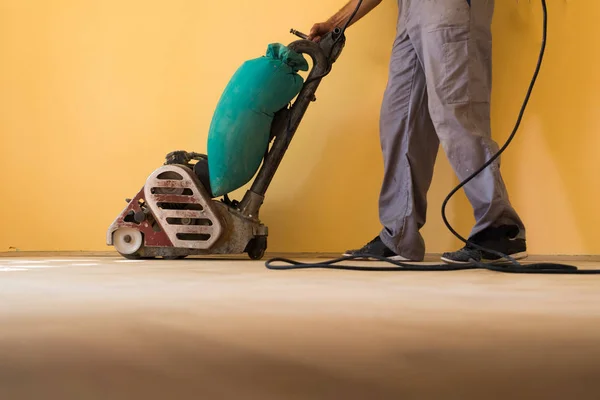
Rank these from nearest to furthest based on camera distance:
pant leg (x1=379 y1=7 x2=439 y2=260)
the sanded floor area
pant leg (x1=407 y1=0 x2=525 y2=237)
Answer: the sanded floor area → pant leg (x1=407 y1=0 x2=525 y2=237) → pant leg (x1=379 y1=7 x2=439 y2=260)

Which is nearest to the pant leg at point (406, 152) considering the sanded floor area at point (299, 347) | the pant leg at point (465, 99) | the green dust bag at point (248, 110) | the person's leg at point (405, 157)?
the person's leg at point (405, 157)

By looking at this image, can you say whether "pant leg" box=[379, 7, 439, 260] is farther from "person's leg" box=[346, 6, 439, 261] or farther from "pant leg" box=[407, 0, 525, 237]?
"pant leg" box=[407, 0, 525, 237]

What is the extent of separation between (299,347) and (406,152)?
1.25 meters

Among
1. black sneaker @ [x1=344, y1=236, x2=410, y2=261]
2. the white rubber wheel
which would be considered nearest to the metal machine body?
the white rubber wheel

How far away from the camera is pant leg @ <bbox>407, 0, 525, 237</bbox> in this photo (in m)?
1.38

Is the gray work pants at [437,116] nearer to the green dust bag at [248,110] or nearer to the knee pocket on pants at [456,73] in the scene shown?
the knee pocket on pants at [456,73]

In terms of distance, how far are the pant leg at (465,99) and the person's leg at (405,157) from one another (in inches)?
6.2

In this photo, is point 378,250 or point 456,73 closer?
point 456,73

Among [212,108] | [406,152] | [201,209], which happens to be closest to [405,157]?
[406,152]

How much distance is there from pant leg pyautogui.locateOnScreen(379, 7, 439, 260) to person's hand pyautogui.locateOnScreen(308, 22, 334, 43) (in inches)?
9.3

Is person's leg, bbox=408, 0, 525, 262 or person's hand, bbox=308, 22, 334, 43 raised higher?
person's hand, bbox=308, 22, 334, 43

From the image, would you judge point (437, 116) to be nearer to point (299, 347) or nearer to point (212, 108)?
point (212, 108)

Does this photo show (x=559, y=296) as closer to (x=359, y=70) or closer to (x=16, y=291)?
A: (x=16, y=291)

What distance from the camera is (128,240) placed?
1.79 metres
